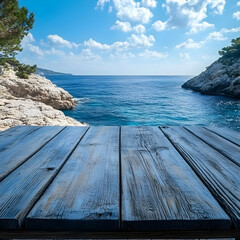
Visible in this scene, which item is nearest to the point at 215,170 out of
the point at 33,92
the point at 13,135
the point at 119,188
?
the point at 119,188

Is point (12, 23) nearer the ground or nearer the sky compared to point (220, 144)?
nearer the sky

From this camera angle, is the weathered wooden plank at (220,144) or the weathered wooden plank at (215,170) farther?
the weathered wooden plank at (220,144)

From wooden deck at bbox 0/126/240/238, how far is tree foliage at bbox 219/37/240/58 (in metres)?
47.4

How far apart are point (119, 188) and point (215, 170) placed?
57 centimetres

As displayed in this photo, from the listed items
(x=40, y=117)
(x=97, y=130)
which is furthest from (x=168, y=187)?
(x=40, y=117)

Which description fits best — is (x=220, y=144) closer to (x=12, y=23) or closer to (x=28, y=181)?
(x=28, y=181)

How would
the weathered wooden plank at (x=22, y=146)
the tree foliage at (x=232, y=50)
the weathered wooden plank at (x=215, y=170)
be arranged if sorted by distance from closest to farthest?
the weathered wooden plank at (x=215, y=170) → the weathered wooden plank at (x=22, y=146) → the tree foliage at (x=232, y=50)

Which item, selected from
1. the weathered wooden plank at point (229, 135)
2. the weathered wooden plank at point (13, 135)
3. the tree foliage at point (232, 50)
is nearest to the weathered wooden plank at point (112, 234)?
the weathered wooden plank at point (13, 135)

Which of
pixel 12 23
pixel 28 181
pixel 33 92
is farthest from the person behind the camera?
pixel 33 92

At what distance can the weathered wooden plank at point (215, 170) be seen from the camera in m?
0.80

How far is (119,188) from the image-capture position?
89cm

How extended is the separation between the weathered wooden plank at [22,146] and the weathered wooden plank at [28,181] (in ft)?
0.17

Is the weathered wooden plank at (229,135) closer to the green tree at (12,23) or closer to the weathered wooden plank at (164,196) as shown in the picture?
the weathered wooden plank at (164,196)

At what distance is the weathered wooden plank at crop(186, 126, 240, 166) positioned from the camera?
1343 mm
